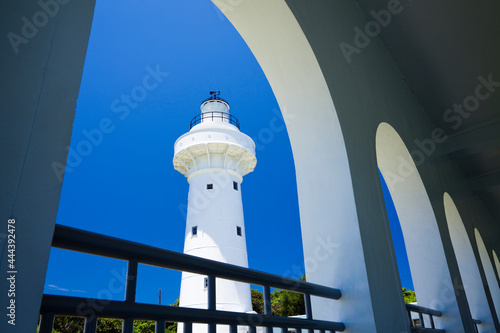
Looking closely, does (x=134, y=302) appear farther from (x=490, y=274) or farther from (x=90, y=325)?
(x=490, y=274)

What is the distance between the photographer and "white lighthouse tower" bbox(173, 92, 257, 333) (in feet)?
33.2

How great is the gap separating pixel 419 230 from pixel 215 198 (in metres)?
8.49

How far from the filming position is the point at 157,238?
1667 inches

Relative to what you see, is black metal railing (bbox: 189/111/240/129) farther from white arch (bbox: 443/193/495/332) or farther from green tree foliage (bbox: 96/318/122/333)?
white arch (bbox: 443/193/495/332)

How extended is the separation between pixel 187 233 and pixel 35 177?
10.9 metres

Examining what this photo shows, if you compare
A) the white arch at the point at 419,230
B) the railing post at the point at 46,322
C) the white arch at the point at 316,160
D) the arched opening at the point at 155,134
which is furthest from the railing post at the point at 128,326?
the arched opening at the point at 155,134

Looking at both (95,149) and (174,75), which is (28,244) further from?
(95,149)

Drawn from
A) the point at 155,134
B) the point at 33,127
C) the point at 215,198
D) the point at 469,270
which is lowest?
the point at 33,127

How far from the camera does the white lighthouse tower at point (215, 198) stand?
1012cm

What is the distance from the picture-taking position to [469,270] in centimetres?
397

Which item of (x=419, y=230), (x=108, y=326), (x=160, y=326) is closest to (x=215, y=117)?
(x=108, y=326)

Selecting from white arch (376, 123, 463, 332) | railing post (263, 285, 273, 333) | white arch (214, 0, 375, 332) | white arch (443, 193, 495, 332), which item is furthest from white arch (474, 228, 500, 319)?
railing post (263, 285, 273, 333)

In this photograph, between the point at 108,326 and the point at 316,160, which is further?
the point at 108,326

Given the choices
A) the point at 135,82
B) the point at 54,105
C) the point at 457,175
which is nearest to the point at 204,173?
the point at 457,175
